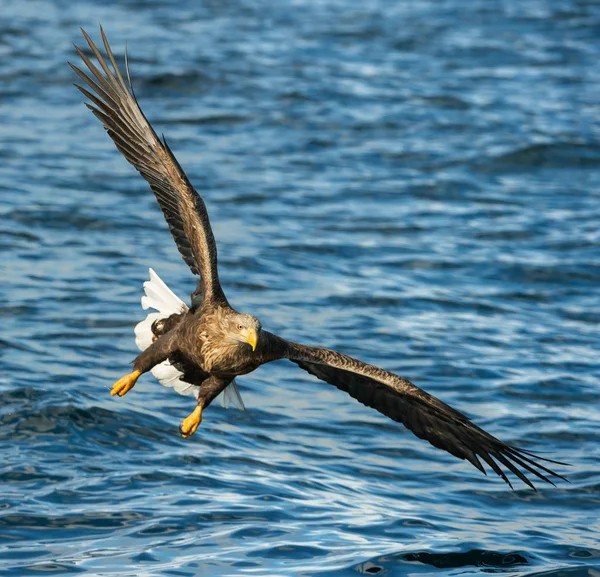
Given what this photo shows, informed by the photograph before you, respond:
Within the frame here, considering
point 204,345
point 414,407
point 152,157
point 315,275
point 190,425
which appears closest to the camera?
point 204,345

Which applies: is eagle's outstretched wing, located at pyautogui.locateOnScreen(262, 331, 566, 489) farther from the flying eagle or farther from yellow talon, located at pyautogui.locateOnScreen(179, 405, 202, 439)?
yellow talon, located at pyautogui.locateOnScreen(179, 405, 202, 439)

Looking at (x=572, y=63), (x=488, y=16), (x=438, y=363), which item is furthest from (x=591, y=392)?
(x=488, y=16)

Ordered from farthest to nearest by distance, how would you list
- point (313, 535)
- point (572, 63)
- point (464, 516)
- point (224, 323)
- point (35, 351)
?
1. point (572, 63)
2. point (35, 351)
3. point (464, 516)
4. point (313, 535)
5. point (224, 323)

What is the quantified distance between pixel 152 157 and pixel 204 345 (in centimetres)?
142

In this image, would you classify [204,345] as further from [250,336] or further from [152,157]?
[152,157]

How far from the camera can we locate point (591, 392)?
10898 mm

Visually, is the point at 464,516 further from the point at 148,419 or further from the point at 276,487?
the point at 148,419

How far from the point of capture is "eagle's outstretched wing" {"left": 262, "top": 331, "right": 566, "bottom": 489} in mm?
7574

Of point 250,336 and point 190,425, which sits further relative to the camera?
point 190,425

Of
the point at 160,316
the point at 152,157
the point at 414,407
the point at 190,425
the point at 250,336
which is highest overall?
the point at 152,157

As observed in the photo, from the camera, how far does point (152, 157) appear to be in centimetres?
793

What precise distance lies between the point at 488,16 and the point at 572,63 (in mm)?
2919

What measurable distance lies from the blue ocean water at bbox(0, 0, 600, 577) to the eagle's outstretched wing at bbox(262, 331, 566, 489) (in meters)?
0.61

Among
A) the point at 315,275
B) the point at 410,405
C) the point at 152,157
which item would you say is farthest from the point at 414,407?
the point at 315,275
